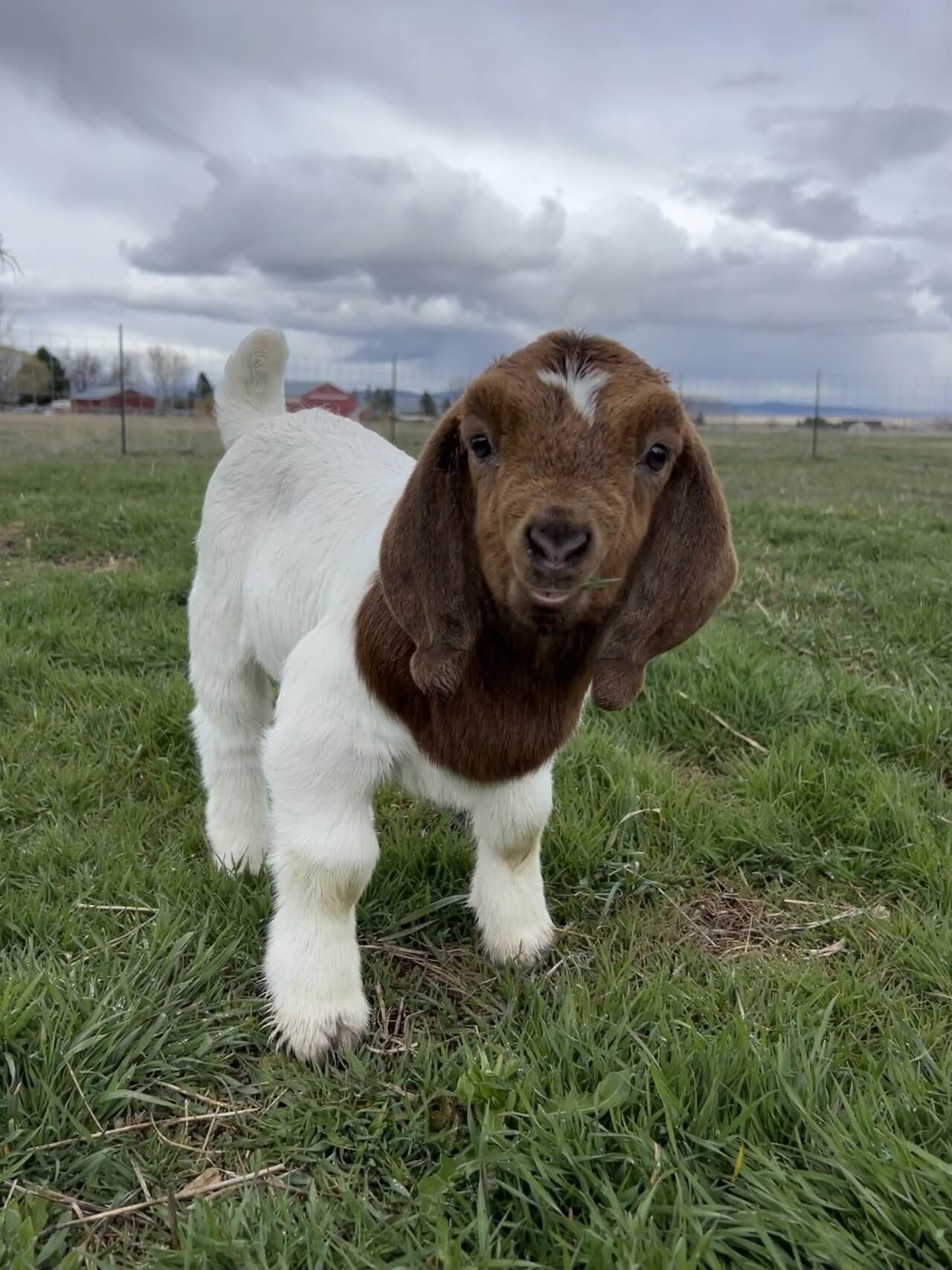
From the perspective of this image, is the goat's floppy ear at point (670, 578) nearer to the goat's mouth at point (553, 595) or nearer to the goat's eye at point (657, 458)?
the goat's eye at point (657, 458)

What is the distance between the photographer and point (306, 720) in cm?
233

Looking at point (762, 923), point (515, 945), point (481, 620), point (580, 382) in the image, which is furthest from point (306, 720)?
point (762, 923)

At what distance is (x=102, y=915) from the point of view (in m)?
2.63

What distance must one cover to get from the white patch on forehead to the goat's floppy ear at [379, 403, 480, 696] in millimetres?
260

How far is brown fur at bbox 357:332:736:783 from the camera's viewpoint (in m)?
1.88

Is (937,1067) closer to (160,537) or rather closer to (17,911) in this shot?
(17,911)

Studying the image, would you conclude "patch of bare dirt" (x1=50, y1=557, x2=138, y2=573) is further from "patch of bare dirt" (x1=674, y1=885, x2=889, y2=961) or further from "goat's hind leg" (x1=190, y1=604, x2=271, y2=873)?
"patch of bare dirt" (x1=674, y1=885, x2=889, y2=961)

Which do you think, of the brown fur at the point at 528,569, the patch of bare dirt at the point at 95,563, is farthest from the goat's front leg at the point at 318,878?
the patch of bare dirt at the point at 95,563

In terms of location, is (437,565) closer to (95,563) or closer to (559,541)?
(559,541)

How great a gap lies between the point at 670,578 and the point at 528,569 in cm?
50

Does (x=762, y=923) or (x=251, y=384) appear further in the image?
(x=251, y=384)

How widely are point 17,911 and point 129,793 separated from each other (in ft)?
2.75

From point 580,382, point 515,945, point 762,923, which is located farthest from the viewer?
point 762,923

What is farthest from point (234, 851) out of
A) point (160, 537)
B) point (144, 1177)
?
point (160, 537)
